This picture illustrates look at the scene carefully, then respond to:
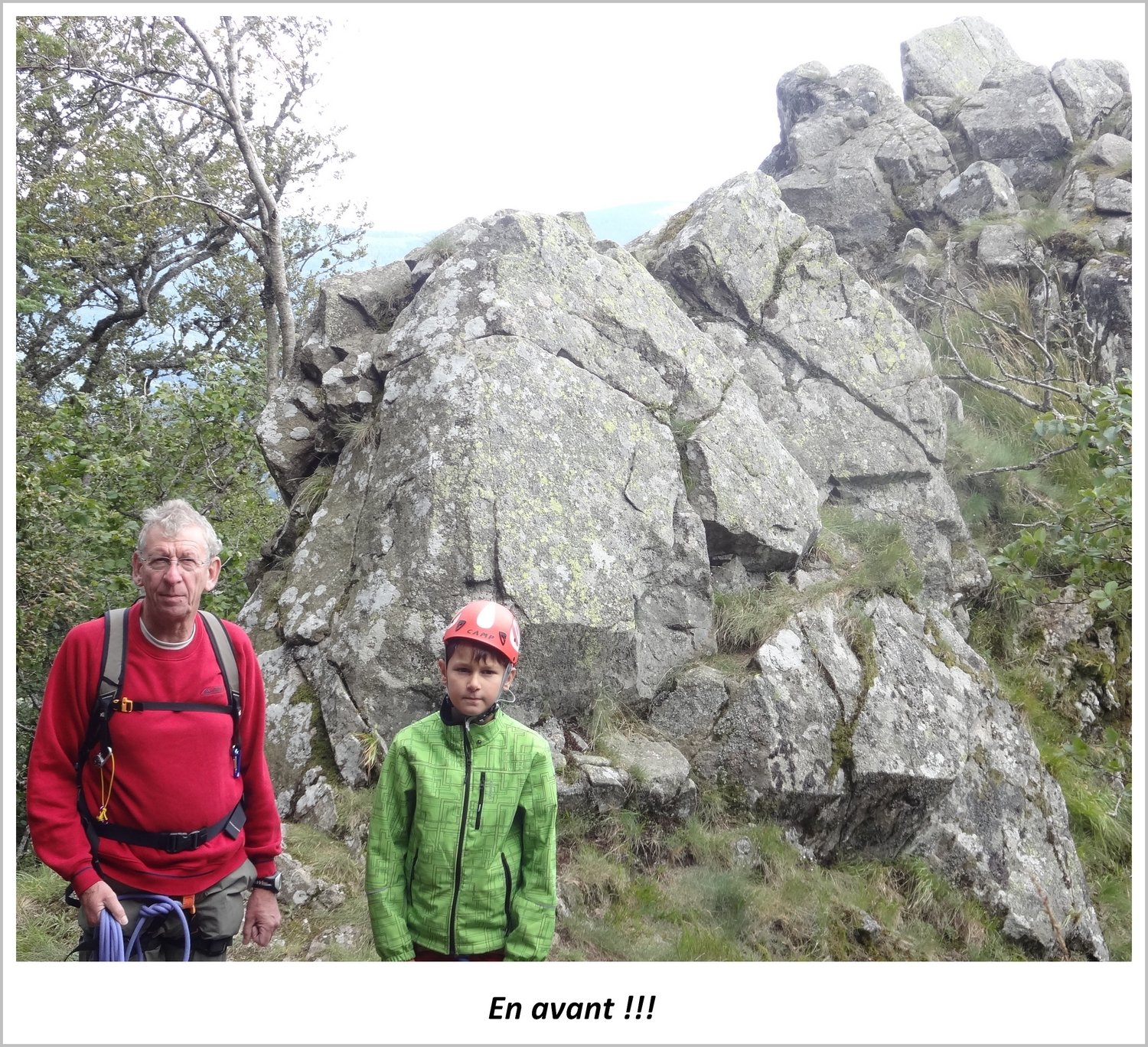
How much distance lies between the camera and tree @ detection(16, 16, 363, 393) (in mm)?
14508

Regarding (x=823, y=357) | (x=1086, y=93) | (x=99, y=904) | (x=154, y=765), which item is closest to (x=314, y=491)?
(x=154, y=765)

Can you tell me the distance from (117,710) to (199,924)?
96 cm

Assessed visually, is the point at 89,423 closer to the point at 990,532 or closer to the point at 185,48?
the point at 185,48

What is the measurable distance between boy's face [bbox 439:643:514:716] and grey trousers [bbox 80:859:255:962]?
120cm

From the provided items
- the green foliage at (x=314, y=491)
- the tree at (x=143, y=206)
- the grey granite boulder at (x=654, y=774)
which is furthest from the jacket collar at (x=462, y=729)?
the tree at (x=143, y=206)

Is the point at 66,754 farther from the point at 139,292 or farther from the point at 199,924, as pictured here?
the point at 139,292

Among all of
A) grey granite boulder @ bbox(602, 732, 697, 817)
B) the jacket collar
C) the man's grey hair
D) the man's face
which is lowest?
grey granite boulder @ bbox(602, 732, 697, 817)

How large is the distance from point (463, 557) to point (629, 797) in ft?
7.09

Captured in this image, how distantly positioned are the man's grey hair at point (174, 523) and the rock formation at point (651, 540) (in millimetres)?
2761

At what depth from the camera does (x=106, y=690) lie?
10.7 feet

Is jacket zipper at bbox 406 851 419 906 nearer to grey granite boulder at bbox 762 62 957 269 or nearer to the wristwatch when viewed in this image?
the wristwatch

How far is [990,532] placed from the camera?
10.2 meters

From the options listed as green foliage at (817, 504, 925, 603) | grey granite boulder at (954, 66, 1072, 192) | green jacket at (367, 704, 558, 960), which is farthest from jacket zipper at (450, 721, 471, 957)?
grey granite boulder at (954, 66, 1072, 192)

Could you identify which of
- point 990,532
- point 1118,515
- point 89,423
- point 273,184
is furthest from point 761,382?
point 273,184
